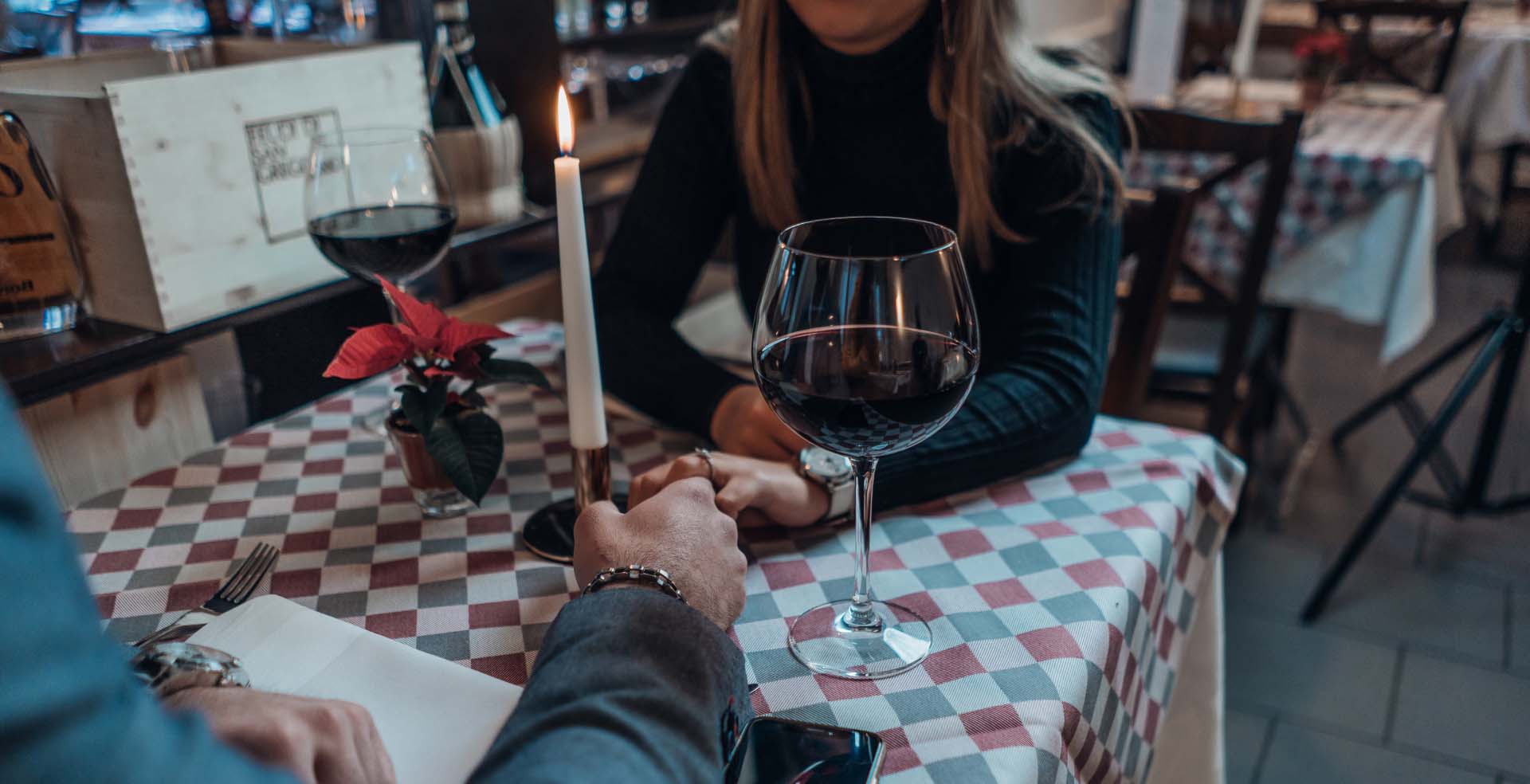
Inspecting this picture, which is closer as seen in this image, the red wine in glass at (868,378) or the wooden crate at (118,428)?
the red wine in glass at (868,378)

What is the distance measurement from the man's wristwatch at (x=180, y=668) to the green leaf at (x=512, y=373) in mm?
273

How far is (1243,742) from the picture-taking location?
1.50m

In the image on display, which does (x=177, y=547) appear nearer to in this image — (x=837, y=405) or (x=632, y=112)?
(x=837, y=405)

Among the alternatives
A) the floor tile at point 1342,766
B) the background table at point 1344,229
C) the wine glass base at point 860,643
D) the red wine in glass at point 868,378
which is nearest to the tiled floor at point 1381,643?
the floor tile at point 1342,766

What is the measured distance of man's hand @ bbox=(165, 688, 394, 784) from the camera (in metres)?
0.40

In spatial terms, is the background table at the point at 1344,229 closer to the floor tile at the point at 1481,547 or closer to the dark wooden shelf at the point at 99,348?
the floor tile at the point at 1481,547

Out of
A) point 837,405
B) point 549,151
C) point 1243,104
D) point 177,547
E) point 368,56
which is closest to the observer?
point 837,405

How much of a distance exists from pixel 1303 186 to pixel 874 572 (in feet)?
6.35

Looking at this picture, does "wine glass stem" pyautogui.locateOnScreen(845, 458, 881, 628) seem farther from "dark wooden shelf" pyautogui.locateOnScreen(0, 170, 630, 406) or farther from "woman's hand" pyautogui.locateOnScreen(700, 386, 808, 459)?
"dark wooden shelf" pyautogui.locateOnScreen(0, 170, 630, 406)

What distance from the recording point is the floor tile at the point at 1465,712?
146 centimetres

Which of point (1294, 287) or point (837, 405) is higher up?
point (837, 405)

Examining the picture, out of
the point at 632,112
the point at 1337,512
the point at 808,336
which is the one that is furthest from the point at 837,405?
the point at 1337,512

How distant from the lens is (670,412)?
0.88 meters

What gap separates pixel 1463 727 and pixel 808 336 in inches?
60.1
